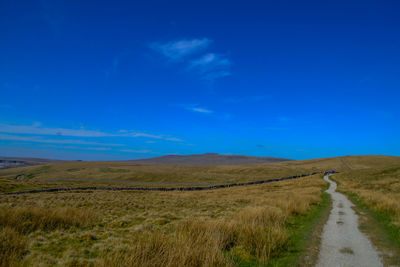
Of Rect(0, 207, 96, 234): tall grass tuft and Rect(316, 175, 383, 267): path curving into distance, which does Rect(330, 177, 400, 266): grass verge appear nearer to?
Rect(316, 175, 383, 267): path curving into distance

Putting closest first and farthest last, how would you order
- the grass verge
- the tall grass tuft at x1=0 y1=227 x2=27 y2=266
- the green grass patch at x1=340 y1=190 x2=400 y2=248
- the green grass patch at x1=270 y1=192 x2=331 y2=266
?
the tall grass tuft at x1=0 y1=227 x2=27 y2=266 → the green grass patch at x1=270 y1=192 x2=331 y2=266 → the grass verge → the green grass patch at x1=340 y1=190 x2=400 y2=248

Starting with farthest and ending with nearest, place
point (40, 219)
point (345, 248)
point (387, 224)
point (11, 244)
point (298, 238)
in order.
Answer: point (387, 224), point (40, 219), point (298, 238), point (345, 248), point (11, 244)

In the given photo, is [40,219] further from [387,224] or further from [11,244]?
Answer: [387,224]

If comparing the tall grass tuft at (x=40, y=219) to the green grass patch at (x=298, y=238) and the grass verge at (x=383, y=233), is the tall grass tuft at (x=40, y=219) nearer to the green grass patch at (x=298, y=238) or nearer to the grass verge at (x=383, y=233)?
the green grass patch at (x=298, y=238)

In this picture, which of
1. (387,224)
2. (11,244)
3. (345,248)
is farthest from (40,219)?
(387,224)

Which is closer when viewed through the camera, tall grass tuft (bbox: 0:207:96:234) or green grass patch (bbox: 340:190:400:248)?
green grass patch (bbox: 340:190:400:248)

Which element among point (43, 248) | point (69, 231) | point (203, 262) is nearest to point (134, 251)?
point (203, 262)

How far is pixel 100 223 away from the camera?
13.4m

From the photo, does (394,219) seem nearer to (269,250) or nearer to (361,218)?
(361,218)

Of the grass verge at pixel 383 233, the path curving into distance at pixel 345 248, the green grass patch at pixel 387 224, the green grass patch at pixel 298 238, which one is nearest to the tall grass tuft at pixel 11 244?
the green grass patch at pixel 298 238

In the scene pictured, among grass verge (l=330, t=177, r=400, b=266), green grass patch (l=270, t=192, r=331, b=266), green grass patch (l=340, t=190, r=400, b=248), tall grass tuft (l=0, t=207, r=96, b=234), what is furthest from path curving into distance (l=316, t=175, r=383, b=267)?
tall grass tuft (l=0, t=207, r=96, b=234)

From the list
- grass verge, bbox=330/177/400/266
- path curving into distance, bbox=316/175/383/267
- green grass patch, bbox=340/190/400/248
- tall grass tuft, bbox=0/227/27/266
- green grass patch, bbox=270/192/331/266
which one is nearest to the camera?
tall grass tuft, bbox=0/227/27/266

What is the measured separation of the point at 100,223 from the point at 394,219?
16906 mm

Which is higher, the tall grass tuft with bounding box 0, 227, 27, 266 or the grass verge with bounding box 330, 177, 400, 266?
the tall grass tuft with bounding box 0, 227, 27, 266
